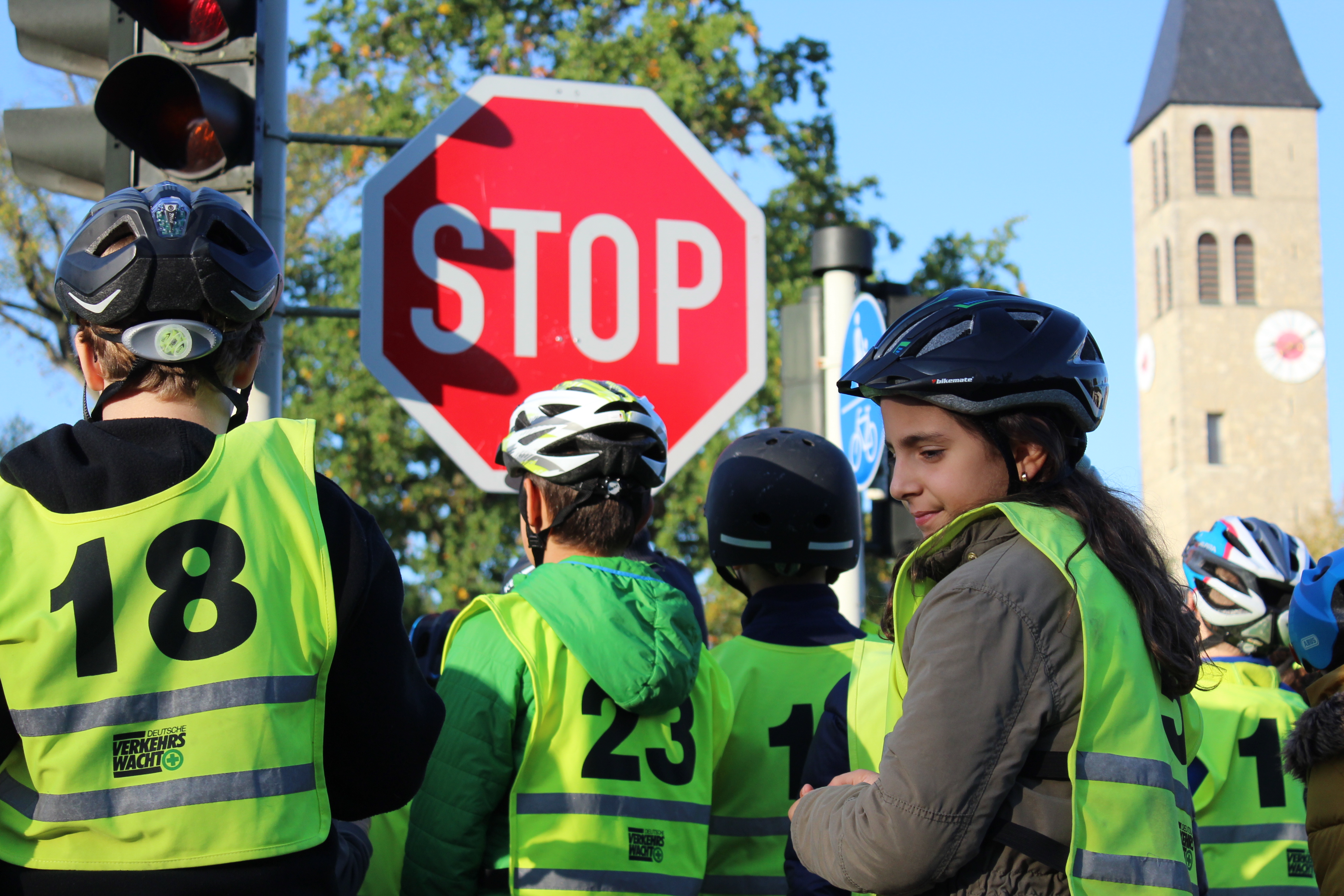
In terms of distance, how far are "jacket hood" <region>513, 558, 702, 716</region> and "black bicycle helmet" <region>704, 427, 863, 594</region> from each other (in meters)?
0.64

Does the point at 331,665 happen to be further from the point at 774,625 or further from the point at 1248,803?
the point at 1248,803

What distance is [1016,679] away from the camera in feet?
6.30

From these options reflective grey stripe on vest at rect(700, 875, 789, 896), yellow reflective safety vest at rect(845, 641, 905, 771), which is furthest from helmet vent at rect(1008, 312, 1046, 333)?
reflective grey stripe on vest at rect(700, 875, 789, 896)

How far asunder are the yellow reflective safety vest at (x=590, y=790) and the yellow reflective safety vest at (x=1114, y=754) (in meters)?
1.16

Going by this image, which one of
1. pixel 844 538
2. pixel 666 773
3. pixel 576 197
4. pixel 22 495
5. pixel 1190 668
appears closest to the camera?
pixel 22 495

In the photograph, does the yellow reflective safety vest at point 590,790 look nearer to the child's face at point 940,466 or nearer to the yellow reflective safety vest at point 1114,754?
the child's face at point 940,466

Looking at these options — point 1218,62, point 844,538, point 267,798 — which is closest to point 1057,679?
point 267,798

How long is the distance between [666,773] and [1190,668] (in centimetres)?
126

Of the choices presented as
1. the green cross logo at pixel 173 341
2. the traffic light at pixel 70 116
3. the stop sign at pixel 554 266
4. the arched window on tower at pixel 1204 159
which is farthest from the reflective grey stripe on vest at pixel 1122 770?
the arched window on tower at pixel 1204 159

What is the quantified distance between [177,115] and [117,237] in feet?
5.63

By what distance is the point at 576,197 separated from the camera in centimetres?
415

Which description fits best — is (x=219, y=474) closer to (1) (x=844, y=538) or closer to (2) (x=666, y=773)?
(2) (x=666, y=773)

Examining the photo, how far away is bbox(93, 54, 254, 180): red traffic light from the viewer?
11.9 ft

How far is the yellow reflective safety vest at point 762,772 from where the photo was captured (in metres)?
3.27
